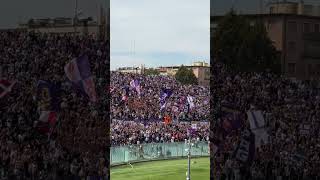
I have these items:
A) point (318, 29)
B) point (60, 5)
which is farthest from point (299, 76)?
point (60, 5)

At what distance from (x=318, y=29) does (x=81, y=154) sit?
5098 mm

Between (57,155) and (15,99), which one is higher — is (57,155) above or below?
below

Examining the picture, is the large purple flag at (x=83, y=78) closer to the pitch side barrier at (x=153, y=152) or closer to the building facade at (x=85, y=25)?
the building facade at (x=85, y=25)

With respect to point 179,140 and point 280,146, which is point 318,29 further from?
point 179,140

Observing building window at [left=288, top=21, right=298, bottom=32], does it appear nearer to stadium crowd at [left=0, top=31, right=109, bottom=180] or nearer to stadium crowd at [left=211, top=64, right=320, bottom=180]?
stadium crowd at [left=211, top=64, right=320, bottom=180]

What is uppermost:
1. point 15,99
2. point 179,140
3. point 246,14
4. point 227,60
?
point 246,14

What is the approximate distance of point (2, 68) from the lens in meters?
12.9

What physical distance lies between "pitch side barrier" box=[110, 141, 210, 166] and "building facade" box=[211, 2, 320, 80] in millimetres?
9220

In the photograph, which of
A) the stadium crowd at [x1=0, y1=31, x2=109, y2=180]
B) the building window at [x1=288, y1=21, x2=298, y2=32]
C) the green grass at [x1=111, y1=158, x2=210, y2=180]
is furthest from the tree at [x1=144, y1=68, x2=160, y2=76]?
the building window at [x1=288, y1=21, x2=298, y2=32]

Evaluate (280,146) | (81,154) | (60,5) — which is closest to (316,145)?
(280,146)

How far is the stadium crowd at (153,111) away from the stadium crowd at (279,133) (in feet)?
43.9

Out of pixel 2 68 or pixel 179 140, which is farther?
pixel 179 140

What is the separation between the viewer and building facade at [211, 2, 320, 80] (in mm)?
12523

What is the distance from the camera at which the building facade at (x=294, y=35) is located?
41.1ft
